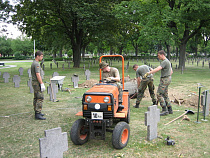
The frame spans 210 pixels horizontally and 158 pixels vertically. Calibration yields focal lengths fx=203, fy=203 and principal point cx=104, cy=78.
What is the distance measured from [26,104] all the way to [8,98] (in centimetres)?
169

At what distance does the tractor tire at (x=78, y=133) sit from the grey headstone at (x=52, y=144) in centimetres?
79

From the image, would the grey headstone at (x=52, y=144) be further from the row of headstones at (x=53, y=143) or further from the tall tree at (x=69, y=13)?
the tall tree at (x=69, y=13)

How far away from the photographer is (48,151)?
139 inches

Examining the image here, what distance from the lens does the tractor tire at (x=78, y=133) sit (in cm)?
456

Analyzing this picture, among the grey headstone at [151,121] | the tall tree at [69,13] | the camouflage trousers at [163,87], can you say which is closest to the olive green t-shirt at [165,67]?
the camouflage trousers at [163,87]

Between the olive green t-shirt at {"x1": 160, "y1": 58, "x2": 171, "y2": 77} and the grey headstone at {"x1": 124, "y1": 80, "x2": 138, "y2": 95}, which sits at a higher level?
the olive green t-shirt at {"x1": 160, "y1": 58, "x2": 171, "y2": 77}

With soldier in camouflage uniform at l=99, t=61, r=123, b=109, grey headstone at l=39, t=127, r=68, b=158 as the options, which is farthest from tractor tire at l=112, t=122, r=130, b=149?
grey headstone at l=39, t=127, r=68, b=158

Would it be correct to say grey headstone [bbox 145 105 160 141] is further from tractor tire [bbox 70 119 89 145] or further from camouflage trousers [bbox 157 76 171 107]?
camouflage trousers [bbox 157 76 171 107]

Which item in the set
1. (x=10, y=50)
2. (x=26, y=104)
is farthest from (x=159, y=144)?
(x=10, y=50)

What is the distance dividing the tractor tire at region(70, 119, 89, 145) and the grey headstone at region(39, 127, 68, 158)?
79 centimetres

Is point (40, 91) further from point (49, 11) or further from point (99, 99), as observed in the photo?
point (49, 11)

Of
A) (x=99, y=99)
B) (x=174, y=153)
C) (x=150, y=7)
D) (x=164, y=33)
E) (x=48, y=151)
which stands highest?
(x=150, y=7)

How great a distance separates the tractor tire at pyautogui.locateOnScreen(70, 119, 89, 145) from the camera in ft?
15.0

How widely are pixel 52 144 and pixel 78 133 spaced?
1080 millimetres
